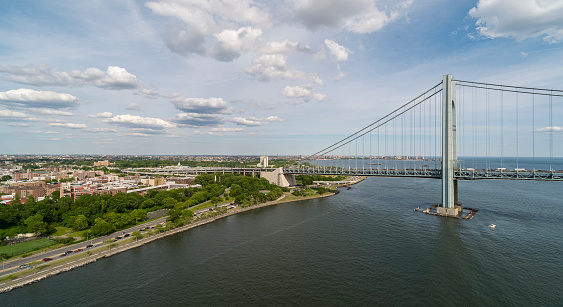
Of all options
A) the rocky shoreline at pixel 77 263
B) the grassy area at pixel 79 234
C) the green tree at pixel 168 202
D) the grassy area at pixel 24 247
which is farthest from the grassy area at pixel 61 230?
the green tree at pixel 168 202

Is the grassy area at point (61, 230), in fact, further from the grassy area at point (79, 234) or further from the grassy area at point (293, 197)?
the grassy area at point (293, 197)

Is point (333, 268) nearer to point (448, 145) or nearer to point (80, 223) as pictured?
point (448, 145)

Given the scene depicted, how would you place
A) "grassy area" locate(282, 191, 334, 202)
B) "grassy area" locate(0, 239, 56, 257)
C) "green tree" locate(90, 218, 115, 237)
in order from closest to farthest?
"grassy area" locate(0, 239, 56, 257), "green tree" locate(90, 218, 115, 237), "grassy area" locate(282, 191, 334, 202)

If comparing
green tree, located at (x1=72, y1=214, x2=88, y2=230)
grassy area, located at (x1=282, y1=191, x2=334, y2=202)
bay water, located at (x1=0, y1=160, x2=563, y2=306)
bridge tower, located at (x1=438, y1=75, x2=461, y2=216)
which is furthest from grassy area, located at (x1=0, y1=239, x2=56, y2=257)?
bridge tower, located at (x1=438, y1=75, x2=461, y2=216)

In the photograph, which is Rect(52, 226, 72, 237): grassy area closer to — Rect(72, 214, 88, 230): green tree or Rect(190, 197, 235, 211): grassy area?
Rect(72, 214, 88, 230): green tree

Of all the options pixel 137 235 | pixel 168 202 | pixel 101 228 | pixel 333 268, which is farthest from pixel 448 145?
pixel 101 228

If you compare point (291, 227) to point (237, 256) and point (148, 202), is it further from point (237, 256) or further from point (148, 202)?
point (148, 202)

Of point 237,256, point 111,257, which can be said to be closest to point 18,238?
point 111,257
